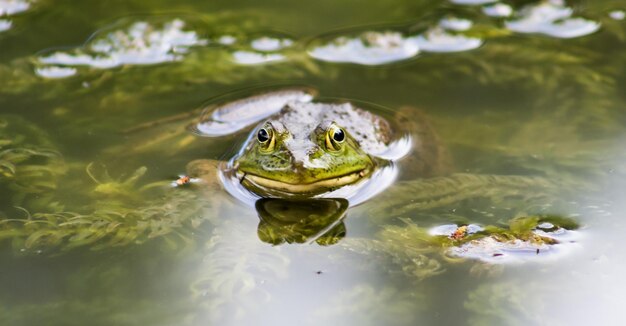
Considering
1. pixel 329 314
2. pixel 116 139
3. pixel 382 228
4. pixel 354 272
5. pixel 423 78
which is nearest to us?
pixel 329 314

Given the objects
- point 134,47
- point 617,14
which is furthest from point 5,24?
point 617,14

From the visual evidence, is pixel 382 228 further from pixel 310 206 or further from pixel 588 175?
pixel 588 175

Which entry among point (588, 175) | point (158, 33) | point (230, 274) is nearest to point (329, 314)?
point (230, 274)

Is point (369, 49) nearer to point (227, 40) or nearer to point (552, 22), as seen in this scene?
point (227, 40)

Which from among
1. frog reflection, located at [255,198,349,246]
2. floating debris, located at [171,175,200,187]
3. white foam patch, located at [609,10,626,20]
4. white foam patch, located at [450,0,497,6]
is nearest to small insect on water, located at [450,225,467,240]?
frog reflection, located at [255,198,349,246]

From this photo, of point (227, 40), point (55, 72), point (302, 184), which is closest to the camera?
point (302, 184)

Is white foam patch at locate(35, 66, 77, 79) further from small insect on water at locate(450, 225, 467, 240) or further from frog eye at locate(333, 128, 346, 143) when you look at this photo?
small insect on water at locate(450, 225, 467, 240)
